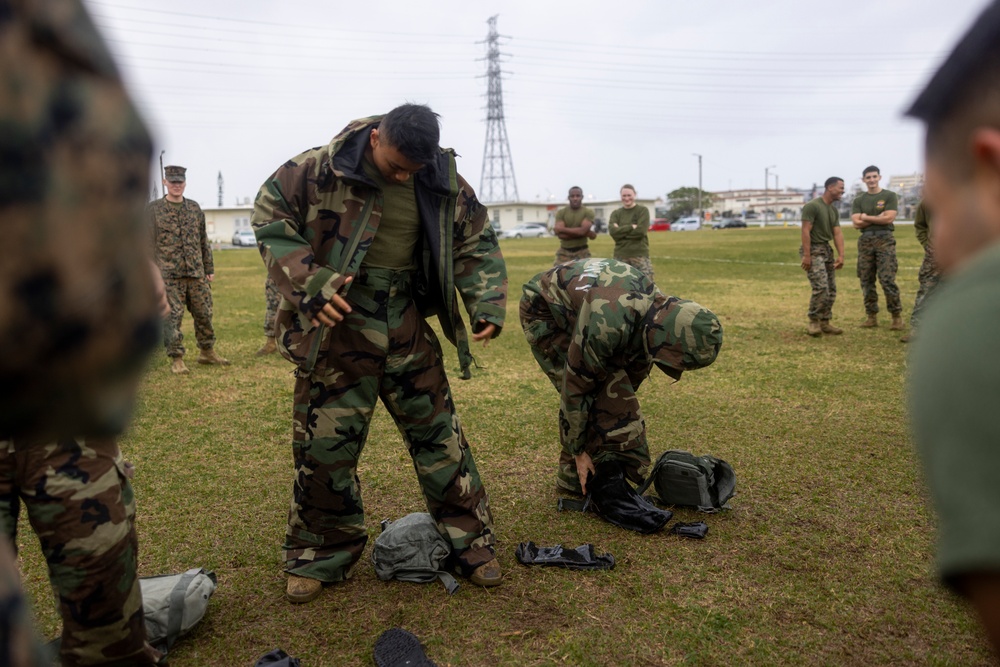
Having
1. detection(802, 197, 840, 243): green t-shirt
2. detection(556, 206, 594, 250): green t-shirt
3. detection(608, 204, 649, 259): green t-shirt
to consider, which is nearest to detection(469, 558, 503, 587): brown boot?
detection(802, 197, 840, 243): green t-shirt

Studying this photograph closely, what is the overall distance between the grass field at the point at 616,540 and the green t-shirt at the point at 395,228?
5.17 ft

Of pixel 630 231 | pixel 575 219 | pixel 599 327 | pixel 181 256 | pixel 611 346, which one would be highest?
pixel 575 219

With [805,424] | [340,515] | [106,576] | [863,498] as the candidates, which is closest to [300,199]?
[340,515]

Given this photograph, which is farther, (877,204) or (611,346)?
(877,204)

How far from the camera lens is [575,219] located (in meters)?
12.2

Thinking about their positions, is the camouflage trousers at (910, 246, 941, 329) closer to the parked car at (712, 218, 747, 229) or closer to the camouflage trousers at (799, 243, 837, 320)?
the camouflage trousers at (799, 243, 837, 320)

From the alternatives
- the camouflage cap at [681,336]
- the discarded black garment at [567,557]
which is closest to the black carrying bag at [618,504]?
the discarded black garment at [567,557]

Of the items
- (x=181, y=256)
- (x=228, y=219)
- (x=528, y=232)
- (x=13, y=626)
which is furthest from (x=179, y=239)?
(x=228, y=219)

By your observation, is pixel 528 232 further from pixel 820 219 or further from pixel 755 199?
pixel 755 199

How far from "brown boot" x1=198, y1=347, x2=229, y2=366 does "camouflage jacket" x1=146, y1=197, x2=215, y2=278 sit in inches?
37.0

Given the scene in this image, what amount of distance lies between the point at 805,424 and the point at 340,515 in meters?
3.93

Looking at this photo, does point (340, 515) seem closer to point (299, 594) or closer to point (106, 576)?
point (299, 594)

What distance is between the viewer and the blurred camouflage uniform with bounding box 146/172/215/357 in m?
8.27

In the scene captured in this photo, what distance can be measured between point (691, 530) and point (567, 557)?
755 mm
